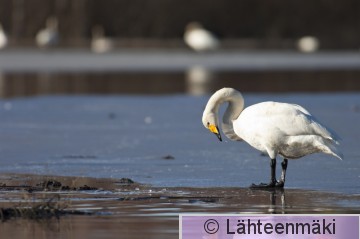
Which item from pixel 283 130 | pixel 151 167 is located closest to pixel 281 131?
pixel 283 130

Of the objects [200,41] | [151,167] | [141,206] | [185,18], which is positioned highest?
[185,18]

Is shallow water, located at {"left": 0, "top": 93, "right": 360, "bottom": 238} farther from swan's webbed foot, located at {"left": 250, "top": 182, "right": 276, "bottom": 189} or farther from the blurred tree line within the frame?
the blurred tree line

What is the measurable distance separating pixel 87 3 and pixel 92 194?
4416cm

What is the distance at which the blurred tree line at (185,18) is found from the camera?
4950 centimetres

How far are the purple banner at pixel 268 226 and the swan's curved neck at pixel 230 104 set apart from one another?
88.2 inches

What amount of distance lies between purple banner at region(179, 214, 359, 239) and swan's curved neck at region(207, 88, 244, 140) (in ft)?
7.35

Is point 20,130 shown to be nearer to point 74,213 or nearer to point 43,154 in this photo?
point 43,154

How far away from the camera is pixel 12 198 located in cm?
927

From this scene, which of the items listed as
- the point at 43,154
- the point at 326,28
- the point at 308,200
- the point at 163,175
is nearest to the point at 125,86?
the point at 43,154

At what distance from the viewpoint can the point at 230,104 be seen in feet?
33.9

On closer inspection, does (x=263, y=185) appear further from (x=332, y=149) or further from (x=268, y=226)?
(x=268, y=226)

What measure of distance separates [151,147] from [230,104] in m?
2.79

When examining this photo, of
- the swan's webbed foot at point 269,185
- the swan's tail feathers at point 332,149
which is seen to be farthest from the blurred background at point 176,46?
the swan's tail feathers at point 332,149

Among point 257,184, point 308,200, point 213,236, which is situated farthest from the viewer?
point 257,184
